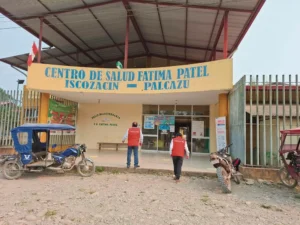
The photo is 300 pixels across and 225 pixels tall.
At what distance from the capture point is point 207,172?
7.55m

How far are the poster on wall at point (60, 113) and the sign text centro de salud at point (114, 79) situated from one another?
5.35 feet

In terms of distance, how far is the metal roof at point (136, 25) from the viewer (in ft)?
30.8

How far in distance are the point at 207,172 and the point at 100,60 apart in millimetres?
11001

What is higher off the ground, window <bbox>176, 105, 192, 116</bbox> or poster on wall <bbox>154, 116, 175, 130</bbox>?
window <bbox>176, 105, 192, 116</bbox>

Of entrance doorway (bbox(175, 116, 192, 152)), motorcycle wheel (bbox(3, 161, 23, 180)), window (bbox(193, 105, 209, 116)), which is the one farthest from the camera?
entrance doorway (bbox(175, 116, 192, 152))

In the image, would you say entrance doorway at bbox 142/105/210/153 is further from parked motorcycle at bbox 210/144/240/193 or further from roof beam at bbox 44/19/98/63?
parked motorcycle at bbox 210/144/240/193

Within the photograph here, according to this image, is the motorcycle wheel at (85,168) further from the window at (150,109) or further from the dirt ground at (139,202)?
the window at (150,109)

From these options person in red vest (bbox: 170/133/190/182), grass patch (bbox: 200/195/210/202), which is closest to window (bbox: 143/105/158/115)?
person in red vest (bbox: 170/133/190/182)

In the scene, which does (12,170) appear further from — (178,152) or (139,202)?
(178,152)

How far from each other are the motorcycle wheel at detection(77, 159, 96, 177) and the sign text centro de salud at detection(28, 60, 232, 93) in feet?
12.0

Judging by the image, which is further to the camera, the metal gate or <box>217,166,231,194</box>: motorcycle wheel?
the metal gate

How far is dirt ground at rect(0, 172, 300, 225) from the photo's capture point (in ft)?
13.4

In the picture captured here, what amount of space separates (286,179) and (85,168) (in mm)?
5498

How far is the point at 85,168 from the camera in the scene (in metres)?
7.33
